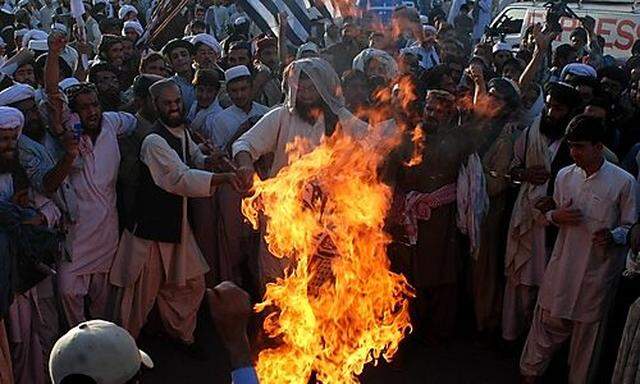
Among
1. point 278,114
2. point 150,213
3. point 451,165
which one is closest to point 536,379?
point 451,165

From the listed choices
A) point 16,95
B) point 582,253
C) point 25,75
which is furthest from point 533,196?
point 25,75

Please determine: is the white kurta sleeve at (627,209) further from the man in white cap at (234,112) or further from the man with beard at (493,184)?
the man in white cap at (234,112)

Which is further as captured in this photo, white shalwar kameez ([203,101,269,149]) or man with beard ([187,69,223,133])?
man with beard ([187,69,223,133])

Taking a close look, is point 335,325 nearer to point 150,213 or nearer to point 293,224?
point 293,224

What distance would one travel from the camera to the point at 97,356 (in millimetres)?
2355

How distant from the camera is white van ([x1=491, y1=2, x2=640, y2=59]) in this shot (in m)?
13.6

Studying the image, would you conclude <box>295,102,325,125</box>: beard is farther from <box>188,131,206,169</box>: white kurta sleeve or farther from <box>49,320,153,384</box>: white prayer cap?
<box>49,320,153,384</box>: white prayer cap

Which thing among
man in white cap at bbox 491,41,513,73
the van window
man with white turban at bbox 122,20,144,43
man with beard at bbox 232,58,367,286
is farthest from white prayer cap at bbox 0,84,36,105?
the van window

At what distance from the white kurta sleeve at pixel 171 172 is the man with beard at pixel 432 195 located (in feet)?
4.64

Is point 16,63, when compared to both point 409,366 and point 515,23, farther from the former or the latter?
point 515,23

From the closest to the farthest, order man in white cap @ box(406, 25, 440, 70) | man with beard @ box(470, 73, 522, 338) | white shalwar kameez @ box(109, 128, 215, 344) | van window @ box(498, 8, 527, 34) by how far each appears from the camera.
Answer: white shalwar kameez @ box(109, 128, 215, 344)
man with beard @ box(470, 73, 522, 338)
man in white cap @ box(406, 25, 440, 70)
van window @ box(498, 8, 527, 34)

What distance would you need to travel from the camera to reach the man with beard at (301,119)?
5359 millimetres

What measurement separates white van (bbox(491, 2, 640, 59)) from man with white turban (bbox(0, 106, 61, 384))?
10755 millimetres

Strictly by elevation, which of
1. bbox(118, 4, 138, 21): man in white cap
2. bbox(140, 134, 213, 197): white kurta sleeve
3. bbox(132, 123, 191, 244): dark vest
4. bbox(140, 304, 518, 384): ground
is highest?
bbox(118, 4, 138, 21): man in white cap
